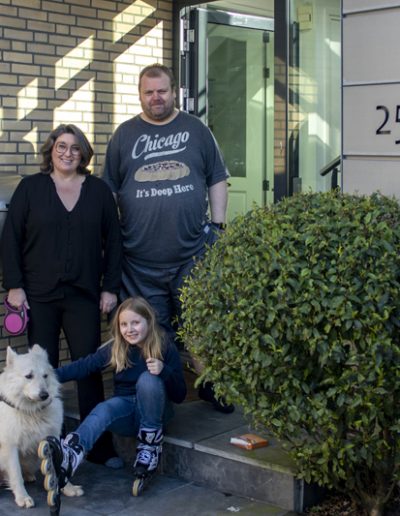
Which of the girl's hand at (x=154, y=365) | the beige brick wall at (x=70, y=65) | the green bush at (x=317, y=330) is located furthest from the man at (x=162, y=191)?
the green bush at (x=317, y=330)

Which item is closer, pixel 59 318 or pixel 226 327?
pixel 226 327

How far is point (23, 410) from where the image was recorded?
4.66m

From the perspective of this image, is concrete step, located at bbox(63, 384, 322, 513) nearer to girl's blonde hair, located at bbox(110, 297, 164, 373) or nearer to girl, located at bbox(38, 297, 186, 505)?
girl, located at bbox(38, 297, 186, 505)

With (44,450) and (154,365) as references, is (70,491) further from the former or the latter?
(154,365)

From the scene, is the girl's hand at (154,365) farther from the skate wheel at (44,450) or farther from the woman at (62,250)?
the skate wheel at (44,450)

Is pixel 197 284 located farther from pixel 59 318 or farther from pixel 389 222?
pixel 59 318

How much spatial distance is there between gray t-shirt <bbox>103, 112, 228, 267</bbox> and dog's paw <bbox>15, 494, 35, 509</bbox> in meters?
1.63

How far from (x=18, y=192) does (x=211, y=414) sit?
5.79ft

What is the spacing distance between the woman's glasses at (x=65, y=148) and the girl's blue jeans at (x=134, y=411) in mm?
1335

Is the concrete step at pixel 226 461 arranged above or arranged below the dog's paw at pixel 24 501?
above

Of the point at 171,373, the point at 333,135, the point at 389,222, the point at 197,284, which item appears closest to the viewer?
the point at 389,222

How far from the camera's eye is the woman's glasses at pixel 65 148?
5.19m

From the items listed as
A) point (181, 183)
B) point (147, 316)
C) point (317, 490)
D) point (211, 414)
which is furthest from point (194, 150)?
point (317, 490)

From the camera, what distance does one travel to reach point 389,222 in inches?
160
